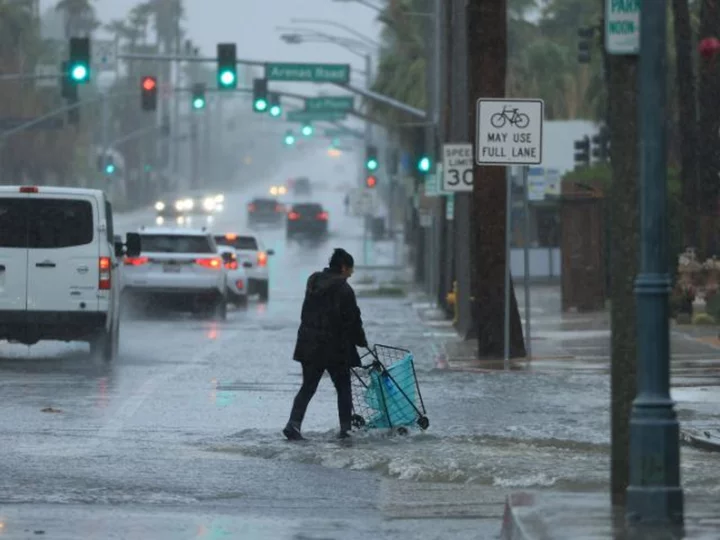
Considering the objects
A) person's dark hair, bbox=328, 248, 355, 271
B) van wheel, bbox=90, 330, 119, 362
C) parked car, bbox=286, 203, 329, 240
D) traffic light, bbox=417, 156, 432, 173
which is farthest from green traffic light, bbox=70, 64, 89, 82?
parked car, bbox=286, 203, 329, 240

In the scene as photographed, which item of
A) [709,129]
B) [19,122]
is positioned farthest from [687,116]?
[19,122]

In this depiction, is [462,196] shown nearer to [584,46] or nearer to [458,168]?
[458,168]

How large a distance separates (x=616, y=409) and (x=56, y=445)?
539cm

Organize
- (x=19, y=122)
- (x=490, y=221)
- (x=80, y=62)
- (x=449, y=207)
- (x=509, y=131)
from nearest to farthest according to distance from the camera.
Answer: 1. (x=509, y=131)
2. (x=490, y=221)
3. (x=449, y=207)
4. (x=80, y=62)
5. (x=19, y=122)

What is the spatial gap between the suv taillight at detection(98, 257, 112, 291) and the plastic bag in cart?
313 inches

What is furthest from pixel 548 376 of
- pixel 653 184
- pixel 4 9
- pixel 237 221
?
pixel 237 221

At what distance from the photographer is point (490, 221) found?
24.8m

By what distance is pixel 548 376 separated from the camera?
2183 centimetres

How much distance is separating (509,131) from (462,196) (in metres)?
8.01

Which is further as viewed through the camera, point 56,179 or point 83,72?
point 56,179

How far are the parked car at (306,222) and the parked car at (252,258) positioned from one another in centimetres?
4367

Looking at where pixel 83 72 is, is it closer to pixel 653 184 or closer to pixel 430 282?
pixel 430 282

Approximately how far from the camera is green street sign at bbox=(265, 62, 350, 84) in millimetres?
48750

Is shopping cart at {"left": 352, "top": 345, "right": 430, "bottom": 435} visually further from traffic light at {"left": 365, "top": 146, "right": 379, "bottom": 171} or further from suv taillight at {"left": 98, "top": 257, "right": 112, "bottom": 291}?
traffic light at {"left": 365, "top": 146, "right": 379, "bottom": 171}
